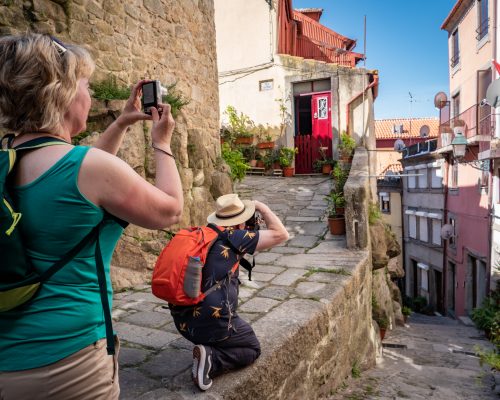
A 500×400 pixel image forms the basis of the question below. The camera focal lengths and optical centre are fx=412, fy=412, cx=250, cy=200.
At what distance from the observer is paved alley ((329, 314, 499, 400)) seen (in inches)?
171

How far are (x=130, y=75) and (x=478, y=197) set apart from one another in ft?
43.6

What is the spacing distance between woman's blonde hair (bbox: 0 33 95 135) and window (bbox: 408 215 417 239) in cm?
2262

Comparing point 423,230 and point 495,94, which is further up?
point 495,94

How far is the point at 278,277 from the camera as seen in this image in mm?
4812

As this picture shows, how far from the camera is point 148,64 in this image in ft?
18.6

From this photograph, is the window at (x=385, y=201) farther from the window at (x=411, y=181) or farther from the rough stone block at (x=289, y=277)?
the rough stone block at (x=289, y=277)

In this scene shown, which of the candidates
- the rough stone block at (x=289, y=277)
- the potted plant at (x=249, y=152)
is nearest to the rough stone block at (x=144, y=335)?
→ the rough stone block at (x=289, y=277)

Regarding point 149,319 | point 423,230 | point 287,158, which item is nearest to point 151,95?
point 149,319

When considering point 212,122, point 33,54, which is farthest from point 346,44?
point 33,54

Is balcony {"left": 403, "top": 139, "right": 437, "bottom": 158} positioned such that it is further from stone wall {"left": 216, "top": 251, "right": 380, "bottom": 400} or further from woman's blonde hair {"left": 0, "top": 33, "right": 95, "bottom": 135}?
woman's blonde hair {"left": 0, "top": 33, "right": 95, "bottom": 135}

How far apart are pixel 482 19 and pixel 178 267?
54.2 feet

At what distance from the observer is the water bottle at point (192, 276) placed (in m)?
2.17

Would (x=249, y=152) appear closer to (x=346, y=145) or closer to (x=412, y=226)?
(x=346, y=145)

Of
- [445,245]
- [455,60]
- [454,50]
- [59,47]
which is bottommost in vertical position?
[445,245]
